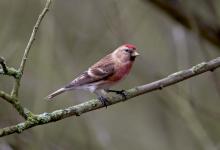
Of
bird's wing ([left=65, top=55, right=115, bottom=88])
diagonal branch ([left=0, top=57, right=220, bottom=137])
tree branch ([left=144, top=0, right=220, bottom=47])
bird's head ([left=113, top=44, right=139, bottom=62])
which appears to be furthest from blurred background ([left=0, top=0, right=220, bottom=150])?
diagonal branch ([left=0, top=57, right=220, bottom=137])

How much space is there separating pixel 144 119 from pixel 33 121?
5184 mm

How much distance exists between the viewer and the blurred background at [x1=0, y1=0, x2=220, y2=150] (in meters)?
6.01

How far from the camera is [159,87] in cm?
400

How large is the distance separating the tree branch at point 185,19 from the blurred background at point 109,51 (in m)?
0.01

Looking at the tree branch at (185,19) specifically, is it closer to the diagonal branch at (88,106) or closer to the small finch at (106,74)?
the small finch at (106,74)

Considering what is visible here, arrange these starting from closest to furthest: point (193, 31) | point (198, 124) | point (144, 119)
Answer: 1. point (193, 31)
2. point (198, 124)
3. point (144, 119)

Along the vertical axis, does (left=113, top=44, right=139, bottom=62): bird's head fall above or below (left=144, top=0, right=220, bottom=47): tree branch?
below

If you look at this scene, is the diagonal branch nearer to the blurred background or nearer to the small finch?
the small finch

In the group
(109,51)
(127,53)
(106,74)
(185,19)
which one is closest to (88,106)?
(106,74)

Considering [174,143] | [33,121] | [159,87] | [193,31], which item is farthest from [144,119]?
[33,121]

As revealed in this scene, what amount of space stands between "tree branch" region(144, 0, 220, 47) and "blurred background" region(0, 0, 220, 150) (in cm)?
1

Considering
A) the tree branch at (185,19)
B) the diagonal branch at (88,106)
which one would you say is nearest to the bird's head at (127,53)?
the tree branch at (185,19)

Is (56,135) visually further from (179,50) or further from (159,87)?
(159,87)

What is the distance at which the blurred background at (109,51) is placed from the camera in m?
6.01
